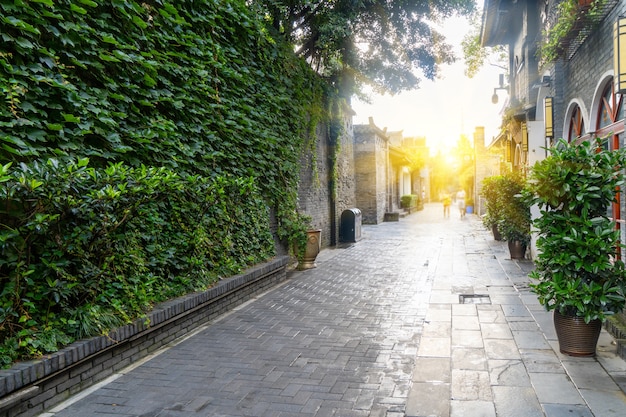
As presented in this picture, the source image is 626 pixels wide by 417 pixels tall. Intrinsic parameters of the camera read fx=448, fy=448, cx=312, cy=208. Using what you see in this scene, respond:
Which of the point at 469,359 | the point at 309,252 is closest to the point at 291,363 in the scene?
the point at 469,359

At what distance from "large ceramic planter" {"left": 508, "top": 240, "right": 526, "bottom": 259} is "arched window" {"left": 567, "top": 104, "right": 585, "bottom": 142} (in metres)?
2.83

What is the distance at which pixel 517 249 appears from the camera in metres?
9.99

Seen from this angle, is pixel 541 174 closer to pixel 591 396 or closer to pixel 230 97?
pixel 591 396

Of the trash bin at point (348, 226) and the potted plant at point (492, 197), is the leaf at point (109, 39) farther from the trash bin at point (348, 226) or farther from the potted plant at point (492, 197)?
the trash bin at point (348, 226)

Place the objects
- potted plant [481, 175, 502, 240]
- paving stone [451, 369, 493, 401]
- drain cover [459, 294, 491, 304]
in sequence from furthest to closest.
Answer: potted plant [481, 175, 502, 240] → drain cover [459, 294, 491, 304] → paving stone [451, 369, 493, 401]

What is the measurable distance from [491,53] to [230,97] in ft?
46.2

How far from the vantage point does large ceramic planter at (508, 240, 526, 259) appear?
9933 mm

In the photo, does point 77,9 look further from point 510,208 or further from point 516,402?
point 510,208

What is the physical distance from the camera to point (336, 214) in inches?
558

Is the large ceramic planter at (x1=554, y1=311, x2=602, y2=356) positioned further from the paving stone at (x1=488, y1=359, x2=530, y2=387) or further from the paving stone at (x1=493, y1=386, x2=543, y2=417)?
the paving stone at (x1=493, y1=386, x2=543, y2=417)

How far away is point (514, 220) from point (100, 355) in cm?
870

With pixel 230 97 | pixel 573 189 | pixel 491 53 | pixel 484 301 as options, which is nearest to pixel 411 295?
pixel 484 301

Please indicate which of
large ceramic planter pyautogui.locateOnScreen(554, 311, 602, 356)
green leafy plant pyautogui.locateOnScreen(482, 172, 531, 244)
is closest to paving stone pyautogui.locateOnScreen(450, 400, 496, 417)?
large ceramic planter pyautogui.locateOnScreen(554, 311, 602, 356)

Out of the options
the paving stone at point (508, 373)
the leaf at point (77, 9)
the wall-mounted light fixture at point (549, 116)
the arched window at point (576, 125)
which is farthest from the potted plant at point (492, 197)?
the leaf at point (77, 9)
